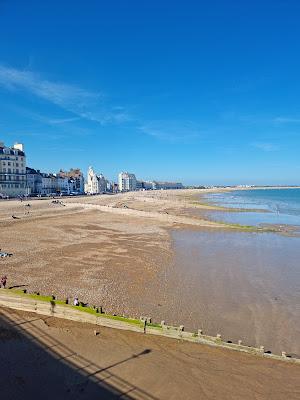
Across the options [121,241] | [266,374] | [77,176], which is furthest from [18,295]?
[77,176]

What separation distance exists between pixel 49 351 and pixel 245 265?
1822 centimetres

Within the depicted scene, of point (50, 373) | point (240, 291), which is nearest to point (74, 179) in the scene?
point (240, 291)

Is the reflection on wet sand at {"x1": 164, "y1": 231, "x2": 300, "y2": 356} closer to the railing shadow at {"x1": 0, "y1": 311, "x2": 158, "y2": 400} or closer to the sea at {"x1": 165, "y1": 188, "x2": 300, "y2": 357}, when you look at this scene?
the sea at {"x1": 165, "y1": 188, "x2": 300, "y2": 357}

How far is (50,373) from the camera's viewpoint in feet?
36.6

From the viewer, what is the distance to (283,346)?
13703 mm

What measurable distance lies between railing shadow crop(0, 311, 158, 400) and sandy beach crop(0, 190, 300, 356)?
14.8 ft

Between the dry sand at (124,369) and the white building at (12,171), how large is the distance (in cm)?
9138

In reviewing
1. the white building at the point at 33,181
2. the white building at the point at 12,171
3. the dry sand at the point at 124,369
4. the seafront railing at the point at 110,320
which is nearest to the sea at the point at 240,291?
the seafront railing at the point at 110,320

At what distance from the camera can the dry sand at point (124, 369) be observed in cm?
1038

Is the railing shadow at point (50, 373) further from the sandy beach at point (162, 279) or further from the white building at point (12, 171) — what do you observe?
the white building at point (12, 171)

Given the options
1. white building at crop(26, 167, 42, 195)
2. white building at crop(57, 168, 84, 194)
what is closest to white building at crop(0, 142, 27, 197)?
white building at crop(26, 167, 42, 195)

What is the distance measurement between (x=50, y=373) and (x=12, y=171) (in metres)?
98.3

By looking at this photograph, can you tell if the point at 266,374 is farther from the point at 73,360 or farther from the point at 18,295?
the point at 18,295

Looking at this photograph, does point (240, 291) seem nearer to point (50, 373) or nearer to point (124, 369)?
point (124, 369)
